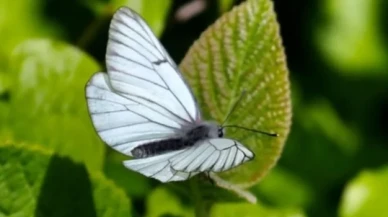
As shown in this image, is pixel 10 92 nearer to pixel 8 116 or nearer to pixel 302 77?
pixel 8 116


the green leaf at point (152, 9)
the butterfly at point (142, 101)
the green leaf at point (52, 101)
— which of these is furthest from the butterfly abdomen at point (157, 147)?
the green leaf at point (152, 9)

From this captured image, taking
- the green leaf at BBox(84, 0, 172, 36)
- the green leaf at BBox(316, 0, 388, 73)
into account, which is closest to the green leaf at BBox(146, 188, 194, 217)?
the green leaf at BBox(84, 0, 172, 36)

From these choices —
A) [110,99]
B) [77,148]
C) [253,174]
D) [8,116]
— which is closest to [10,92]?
[8,116]

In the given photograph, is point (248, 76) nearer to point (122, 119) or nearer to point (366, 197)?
point (122, 119)

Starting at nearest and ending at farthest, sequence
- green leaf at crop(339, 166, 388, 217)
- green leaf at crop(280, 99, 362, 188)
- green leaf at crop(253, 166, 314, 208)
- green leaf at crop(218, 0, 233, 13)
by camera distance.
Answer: green leaf at crop(339, 166, 388, 217), green leaf at crop(218, 0, 233, 13), green leaf at crop(253, 166, 314, 208), green leaf at crop(280, 99, 362, 188)

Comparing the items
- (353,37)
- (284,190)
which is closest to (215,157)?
(284,190)

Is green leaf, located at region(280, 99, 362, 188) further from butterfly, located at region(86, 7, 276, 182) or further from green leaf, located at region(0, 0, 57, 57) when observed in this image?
butterfly, located at region(86, 7, 276, 182)

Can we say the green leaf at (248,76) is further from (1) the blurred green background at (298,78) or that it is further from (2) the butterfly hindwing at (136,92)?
(1) the blurred green background at (298,78)
